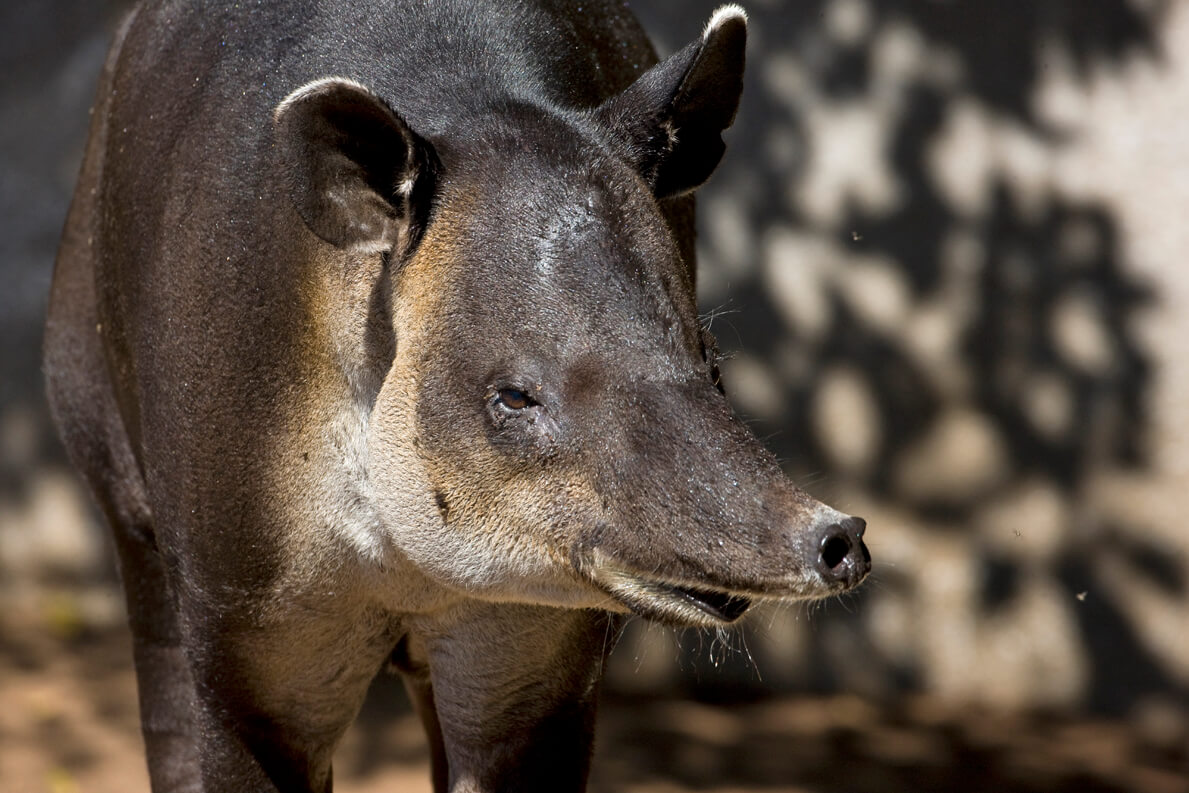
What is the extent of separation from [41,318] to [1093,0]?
442 cm

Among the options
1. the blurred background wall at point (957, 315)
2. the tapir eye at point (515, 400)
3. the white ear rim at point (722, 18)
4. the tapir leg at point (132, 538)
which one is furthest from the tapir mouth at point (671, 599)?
the blurred background wall at point (957, 315)

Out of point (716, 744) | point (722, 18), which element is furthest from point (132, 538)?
point (716, 744)

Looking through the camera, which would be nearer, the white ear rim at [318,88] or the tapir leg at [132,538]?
the white ear rim at [318,88]

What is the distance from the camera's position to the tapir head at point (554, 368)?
8.59 feet

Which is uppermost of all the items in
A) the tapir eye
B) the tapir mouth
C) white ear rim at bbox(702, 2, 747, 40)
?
white ear rim at bbox(702, 2, 747, 40)

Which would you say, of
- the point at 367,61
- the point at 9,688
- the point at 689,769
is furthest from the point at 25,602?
the point at 367,61

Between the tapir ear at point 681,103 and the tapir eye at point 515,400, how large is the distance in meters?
0.60

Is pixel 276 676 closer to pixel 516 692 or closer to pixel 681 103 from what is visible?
pixel 516 692

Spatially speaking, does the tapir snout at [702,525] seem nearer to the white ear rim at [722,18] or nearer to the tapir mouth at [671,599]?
the tapir mouth at [671,599]

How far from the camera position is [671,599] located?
274 cm

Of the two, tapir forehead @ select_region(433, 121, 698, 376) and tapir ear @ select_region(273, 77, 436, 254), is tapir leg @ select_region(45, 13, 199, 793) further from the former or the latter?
tapir forehead @ select_region(433, 121, 698, 376)

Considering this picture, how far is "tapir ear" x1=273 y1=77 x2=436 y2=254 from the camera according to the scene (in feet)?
9.39

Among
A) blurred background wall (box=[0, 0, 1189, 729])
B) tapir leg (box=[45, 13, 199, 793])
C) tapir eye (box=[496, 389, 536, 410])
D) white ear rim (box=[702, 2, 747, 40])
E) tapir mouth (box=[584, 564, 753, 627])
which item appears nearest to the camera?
tapir mouth (box=[584, 564, 753, 627])

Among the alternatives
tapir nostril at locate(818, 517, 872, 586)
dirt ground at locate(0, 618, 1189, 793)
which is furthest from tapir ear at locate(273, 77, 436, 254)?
dirt ground at locate(0, 618, 1189, 793)
